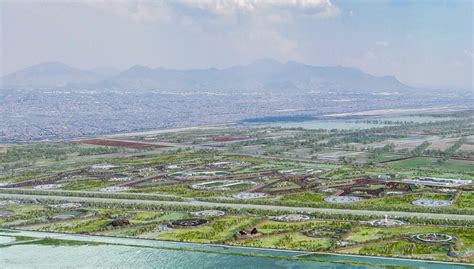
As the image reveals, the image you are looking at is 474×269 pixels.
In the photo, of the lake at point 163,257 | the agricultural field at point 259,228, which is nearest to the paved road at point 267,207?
the agricultural field at point 259,228

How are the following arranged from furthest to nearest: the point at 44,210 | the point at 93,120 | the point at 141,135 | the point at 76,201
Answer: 1. the point at 93,120
2. the point at 141,135
3. the point at 76,201
4. the point at 44,210

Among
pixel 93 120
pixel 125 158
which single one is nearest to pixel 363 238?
pixel 125 158

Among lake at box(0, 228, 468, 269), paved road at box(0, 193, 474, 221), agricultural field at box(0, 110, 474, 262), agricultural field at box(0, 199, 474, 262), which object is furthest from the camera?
paved road at box(0, 193, 474, 221)

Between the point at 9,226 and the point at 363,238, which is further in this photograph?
the point at 9,226

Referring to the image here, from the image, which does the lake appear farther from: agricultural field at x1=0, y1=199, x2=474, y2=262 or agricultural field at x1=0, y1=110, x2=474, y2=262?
agricultural field at x1=0, y1=110, x2=474, y2=262

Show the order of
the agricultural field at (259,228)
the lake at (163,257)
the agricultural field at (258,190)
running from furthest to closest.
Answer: the agricultural field at (258,190), the agricultural field at (259,228), the lake at (163,257)

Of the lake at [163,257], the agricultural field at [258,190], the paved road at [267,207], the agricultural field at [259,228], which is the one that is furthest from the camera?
the paved road at [267,207]

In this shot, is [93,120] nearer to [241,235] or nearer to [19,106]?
[19,106]

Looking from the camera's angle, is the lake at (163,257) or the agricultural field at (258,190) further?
the agricultural field at (258,190)

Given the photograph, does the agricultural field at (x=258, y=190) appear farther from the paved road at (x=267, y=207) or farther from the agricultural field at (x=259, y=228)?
the paved road at (x=267, y=207)

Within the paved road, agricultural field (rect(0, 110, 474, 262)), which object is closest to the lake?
agricultural field (rect(0, 110, 474, 262))

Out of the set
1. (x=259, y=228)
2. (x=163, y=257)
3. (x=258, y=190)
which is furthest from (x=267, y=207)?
(x=163, y=257)
